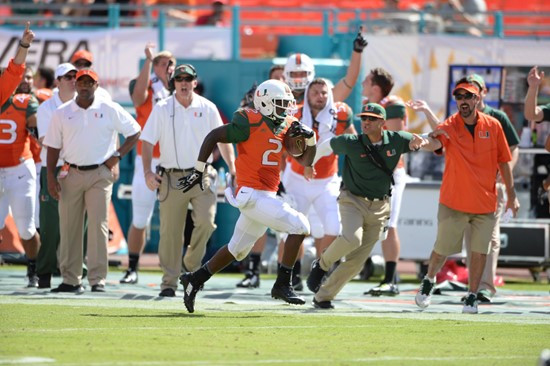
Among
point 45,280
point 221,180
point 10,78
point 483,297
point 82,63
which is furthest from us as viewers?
point 221,180

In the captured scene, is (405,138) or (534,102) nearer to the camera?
(405,138)

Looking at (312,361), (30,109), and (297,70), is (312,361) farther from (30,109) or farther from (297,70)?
(30,109)

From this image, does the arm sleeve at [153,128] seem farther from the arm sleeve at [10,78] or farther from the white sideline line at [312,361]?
the white sideline line at [312,361]

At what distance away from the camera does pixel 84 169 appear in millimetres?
13188

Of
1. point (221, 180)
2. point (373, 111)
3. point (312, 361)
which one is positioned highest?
point (373, 111)

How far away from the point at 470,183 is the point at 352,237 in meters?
1.27

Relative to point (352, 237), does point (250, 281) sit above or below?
below

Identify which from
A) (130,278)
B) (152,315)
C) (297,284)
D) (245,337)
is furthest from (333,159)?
(245,337)

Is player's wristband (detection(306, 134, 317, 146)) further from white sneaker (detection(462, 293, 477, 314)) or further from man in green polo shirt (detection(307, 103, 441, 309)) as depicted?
white sneaker (detection(462, 293, 477, 314))

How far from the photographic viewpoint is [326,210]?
13867 millimetres

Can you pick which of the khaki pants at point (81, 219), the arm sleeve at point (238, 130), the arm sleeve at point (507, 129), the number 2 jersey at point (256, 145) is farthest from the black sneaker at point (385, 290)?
the arm sleeve at point (238, 130)

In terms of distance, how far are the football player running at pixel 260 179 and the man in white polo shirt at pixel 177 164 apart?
1.65 meters

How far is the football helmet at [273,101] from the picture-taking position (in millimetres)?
11234

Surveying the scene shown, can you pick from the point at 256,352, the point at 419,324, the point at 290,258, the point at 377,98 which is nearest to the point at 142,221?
the point at 377,98
